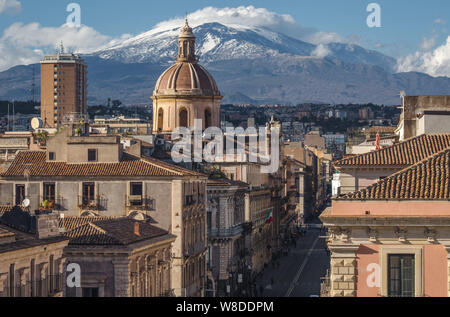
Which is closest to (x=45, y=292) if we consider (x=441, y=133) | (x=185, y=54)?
(x=441, y=133)

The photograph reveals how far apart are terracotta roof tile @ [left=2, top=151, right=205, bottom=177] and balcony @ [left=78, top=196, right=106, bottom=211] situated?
4.60 feet

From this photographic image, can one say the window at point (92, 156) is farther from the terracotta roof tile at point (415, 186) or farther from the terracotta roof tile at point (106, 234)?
the terracotta roof tile at point (415, 186)

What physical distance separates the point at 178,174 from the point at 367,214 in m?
36.4

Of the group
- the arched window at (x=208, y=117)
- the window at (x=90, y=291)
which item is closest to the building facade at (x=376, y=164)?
the window at (x=90, y=291)

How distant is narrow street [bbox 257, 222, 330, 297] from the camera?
105 m

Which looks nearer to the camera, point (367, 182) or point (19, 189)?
point (367, 182)

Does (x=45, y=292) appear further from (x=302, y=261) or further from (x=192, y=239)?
(x=302, y=261)

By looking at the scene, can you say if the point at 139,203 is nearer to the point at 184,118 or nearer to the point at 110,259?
the point at 110,259

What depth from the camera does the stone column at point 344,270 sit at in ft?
139

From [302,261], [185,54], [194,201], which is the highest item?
[185,54]

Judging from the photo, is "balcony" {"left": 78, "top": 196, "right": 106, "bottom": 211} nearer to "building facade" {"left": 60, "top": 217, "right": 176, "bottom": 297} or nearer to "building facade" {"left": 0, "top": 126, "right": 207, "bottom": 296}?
"building facade" {"left": 0, "top": 126, "right": 207, "bottom": 296}

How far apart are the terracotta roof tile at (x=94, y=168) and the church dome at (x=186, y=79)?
3941 centimetres
